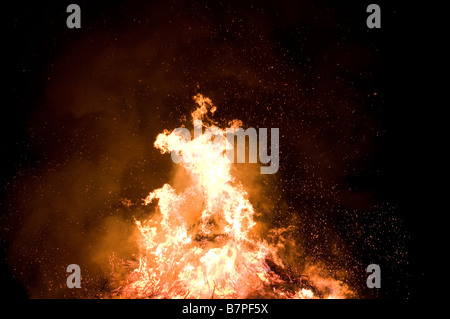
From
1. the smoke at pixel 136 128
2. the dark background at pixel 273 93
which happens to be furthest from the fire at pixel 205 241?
the dark background at pixel 273 93

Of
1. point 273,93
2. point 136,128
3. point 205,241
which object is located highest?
point 273,93

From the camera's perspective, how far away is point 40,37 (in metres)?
4.39

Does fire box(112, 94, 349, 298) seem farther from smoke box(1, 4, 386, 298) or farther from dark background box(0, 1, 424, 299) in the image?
dark background box(0, 1, 424, 299)

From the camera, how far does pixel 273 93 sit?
5.05m

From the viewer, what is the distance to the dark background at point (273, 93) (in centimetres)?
447

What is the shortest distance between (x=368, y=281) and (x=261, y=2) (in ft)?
18.1

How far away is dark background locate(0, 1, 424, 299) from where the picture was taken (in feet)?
14.7

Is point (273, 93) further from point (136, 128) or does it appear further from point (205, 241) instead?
point (205, 241)

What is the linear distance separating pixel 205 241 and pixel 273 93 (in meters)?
3.20

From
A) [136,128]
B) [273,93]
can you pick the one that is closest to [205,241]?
[136,128]

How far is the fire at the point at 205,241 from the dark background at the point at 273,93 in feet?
2.76

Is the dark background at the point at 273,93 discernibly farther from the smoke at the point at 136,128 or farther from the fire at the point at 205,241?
the fire at the point at 205,241
